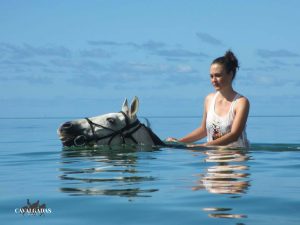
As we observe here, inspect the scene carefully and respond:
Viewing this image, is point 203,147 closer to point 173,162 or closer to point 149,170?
point 173,162

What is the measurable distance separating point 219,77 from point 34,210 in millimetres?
6645

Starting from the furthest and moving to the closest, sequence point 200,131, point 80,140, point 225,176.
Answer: point 200,131 → point 80,140 → point 225,176

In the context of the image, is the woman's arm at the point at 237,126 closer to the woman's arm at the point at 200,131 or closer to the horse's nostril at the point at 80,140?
the woman's arm at the point at 200,131

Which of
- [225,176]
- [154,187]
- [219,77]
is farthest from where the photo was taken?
[219,77]

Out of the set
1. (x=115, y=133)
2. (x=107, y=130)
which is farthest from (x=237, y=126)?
(x=107, y=130)

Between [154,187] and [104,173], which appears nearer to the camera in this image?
[154,187]

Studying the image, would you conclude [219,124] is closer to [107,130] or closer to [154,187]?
[107,130]

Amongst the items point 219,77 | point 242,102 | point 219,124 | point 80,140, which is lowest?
point 80,140

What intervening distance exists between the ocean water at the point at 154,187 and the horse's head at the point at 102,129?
266 millimetres

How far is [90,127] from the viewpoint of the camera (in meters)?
11.6

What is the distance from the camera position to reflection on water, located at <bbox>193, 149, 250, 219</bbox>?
5764mm

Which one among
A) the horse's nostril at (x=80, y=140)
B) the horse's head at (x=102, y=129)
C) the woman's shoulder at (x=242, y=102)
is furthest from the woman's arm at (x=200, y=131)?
A: the horse's nostril at (x=80, y=140)

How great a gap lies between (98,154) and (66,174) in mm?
2585

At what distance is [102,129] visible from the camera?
459 inches
